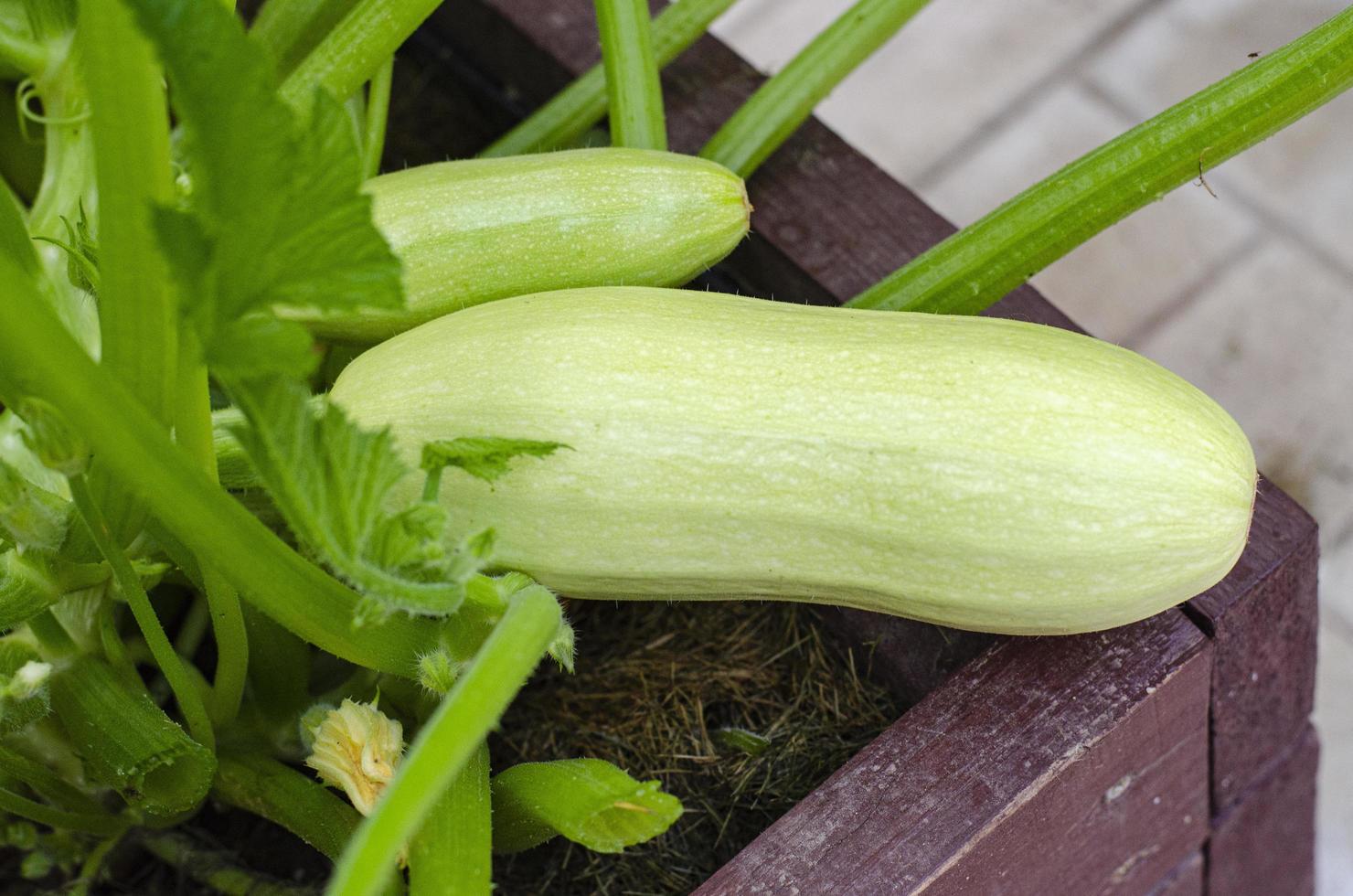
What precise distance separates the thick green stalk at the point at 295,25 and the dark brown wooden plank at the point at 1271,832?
29.2 inches

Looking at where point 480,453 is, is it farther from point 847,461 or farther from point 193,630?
point 193,630

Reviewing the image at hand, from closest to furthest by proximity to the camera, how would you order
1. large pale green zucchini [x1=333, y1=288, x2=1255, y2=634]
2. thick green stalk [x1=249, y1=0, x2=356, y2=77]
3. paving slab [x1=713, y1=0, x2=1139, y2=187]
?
large pale green zucchini [x1=333, y1=288, x2=1255, y2=634], thick green stalk [x1=249, y1=0, x2=356, y2=77], paving slab [x1=713, y1=0, x2=1139, y2=187]

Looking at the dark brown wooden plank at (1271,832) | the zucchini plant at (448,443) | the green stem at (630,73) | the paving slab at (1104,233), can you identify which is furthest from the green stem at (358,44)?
the paving slab at (1104,233)

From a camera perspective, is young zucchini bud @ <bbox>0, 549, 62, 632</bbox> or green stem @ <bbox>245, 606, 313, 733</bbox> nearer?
young zucchini bud @ <bbox>0, 549, 62, 632</bbox>

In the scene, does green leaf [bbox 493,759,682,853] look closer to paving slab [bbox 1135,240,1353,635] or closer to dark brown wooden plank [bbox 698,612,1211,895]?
dark brown wooden plank [bbox 698,612,1211,895]

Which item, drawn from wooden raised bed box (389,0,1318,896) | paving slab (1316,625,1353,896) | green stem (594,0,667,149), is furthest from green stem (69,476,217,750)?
paving slab (1316,625,1353,896)

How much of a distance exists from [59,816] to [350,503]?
36cm

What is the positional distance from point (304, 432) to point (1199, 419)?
403 mm

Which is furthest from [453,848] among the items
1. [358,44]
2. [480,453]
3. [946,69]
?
[946,69]

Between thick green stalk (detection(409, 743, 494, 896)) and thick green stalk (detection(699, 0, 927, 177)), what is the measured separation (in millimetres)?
431

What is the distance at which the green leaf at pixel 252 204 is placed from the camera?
0.36m

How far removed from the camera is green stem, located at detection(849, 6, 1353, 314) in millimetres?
625

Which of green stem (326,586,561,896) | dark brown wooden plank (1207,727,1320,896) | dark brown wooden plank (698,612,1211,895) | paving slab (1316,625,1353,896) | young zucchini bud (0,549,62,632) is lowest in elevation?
paving slab (1316,625,1353,896)

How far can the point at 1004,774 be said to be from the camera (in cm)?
64
